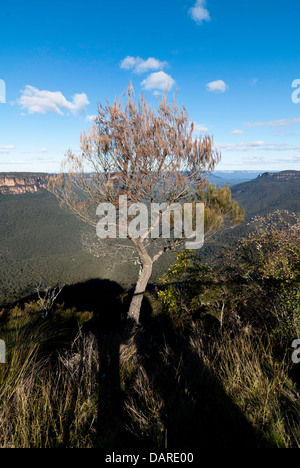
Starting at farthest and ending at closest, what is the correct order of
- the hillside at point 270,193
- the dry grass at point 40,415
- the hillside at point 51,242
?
the hillside at point 270,193 < the hillside at point 51,242 < the dry grass at point 40,415

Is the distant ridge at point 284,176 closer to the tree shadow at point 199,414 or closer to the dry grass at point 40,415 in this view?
the tree shadow at point 199,414

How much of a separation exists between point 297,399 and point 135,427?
150 centimetres

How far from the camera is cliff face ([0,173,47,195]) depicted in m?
108

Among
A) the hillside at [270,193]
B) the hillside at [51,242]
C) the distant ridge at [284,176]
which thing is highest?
the distant ridge at [284,176]

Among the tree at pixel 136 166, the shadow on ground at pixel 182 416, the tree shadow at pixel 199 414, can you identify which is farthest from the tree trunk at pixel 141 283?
the tree shadow at pixel 199 414

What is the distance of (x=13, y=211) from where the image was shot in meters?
94.6

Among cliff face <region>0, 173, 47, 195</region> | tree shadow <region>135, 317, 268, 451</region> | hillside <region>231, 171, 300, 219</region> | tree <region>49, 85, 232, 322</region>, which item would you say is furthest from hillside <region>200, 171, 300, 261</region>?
cliff face <region>0, 173, 47, 195</region>

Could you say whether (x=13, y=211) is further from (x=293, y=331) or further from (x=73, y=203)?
(x=293, y=331)

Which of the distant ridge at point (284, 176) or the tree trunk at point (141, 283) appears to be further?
the distant ridge at point (284, 176)

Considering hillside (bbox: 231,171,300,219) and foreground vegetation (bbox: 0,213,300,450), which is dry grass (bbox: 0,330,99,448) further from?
hillside (bbox: 231,171,300,219)

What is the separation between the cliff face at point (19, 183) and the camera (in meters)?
108

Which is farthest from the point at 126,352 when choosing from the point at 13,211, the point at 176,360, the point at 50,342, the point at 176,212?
the point at 13,211

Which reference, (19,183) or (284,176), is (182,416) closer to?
(19,183)

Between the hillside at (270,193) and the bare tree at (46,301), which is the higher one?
the hillside at (270,193)
